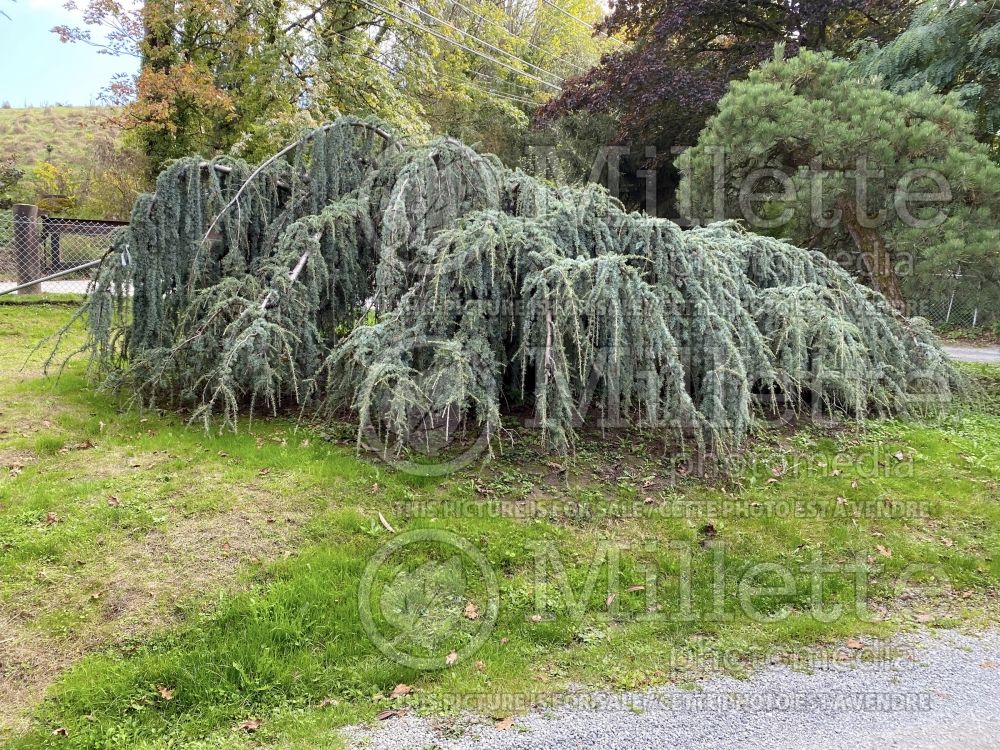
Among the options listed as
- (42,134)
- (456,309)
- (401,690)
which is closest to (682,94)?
(456,309)

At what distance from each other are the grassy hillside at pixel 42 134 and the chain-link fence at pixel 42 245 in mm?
14460

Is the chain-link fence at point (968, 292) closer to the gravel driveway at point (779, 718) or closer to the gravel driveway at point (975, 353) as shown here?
the gravel driveway at point (975, 353)

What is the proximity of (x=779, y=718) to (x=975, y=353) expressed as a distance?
9903 millimetres

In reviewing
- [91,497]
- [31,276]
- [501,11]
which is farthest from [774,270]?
[501,11]

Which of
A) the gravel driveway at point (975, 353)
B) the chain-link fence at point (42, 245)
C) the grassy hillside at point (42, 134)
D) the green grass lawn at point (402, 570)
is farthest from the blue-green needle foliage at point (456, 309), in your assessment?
the grassy hillside at point (42, 134)

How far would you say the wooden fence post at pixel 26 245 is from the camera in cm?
805

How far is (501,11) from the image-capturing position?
706 inches

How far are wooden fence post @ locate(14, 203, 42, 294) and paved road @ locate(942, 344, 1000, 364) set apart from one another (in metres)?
12.4

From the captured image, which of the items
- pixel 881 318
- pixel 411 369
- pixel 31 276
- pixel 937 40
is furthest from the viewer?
pixel 31 276

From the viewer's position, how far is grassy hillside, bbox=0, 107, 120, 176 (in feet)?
69.7

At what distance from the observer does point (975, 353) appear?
955 cm

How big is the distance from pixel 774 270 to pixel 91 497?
4.95 m

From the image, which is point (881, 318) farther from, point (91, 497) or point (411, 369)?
point (91, 497)

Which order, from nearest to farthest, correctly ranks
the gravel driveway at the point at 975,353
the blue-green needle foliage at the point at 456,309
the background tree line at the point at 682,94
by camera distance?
1. the blue-green needle foliage at the point at 456,309
2. the background tree line at the point at 682,94
3. the gravel driveway at the point at 975,353
